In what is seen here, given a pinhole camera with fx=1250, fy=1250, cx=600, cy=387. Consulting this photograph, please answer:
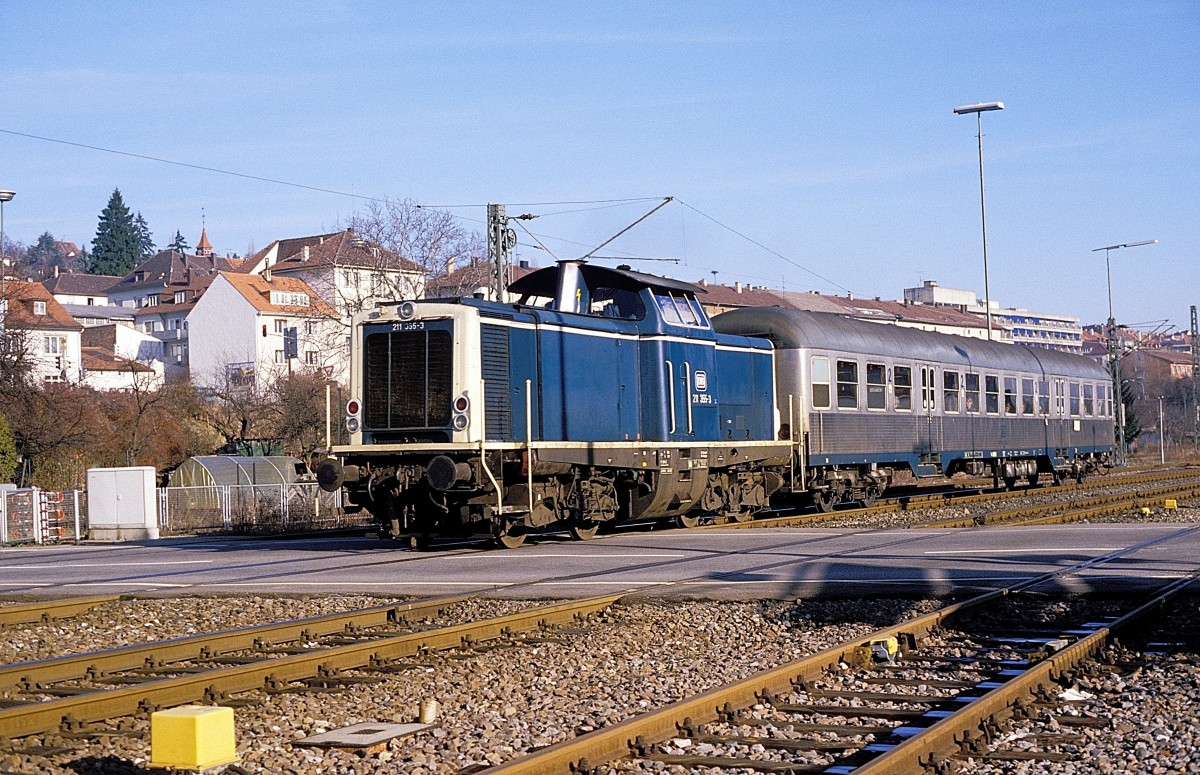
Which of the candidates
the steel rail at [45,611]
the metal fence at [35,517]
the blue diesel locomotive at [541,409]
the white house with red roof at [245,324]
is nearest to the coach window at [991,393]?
the blue diesel locomotive at [541,409]

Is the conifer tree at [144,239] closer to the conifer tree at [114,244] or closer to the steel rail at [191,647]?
the conifer tree at [114,244]

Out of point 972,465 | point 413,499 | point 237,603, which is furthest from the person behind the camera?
point 972,465

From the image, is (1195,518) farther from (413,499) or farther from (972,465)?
(413,499)

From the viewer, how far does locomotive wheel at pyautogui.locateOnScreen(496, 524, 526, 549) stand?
62.5ft

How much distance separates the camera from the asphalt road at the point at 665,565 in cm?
1368

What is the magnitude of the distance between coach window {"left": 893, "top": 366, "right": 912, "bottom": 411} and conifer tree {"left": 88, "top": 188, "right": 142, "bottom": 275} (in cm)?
16265

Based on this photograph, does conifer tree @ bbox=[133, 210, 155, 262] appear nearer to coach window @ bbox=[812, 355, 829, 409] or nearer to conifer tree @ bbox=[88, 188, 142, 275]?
conifer tree @ bbox=[88, 188, 142, 275]

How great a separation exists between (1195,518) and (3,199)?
3657 centimetres

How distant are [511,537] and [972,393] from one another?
1664cm

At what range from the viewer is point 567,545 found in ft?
64.4

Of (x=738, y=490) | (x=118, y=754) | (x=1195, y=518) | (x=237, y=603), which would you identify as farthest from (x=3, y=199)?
(x=118, y=754)

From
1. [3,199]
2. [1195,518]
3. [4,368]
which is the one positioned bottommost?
[1195,518]

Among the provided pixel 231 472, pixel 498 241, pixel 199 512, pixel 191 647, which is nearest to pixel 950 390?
pixel 498 241

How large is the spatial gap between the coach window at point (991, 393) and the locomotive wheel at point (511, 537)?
56.6 feet
